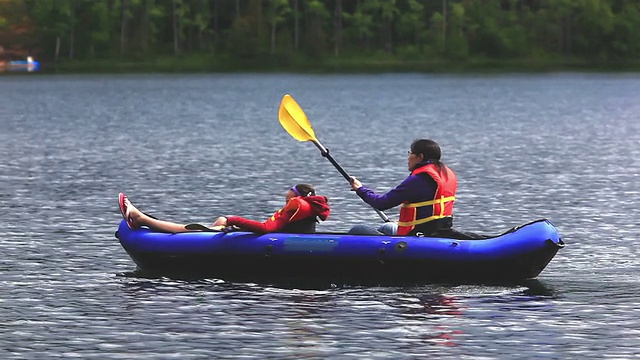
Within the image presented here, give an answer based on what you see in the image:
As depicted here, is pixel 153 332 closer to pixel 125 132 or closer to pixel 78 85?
pixel 125 132

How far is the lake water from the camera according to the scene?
1330cm

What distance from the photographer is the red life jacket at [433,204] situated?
1563 centimetres

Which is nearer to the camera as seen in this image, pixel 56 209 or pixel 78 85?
pixel 56 209

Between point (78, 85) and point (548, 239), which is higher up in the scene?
point (548, 239)

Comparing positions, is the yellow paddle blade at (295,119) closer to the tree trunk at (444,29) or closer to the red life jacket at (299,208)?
the red life jacket at (299,208)

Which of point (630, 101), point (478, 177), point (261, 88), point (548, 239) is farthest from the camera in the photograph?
point (261, 88)

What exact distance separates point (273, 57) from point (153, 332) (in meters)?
128

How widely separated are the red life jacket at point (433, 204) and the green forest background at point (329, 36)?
123m

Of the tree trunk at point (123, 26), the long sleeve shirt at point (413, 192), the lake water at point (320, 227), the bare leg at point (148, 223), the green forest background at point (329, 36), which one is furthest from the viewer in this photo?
the tree trunk at point (123, 26)

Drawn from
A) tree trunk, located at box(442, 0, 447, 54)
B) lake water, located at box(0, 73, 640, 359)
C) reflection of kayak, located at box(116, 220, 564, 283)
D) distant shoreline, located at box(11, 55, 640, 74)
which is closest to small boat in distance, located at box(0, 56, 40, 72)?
distant shoreline, located at box(11, 55, 640, 74)

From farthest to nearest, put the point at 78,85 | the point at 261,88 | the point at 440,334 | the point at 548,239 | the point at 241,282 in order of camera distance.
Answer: the point at 78,85 < the point at 261,88 < the point at 241,282 < the point at 548,239 < the point at 440,334

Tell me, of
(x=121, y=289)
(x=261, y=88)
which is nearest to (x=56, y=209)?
(x=121, y=289)

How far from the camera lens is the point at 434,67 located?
148 meters

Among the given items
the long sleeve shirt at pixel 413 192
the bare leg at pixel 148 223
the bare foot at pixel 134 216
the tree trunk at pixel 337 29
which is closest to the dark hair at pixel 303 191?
the long sleeve shirt at pixel 413 192
